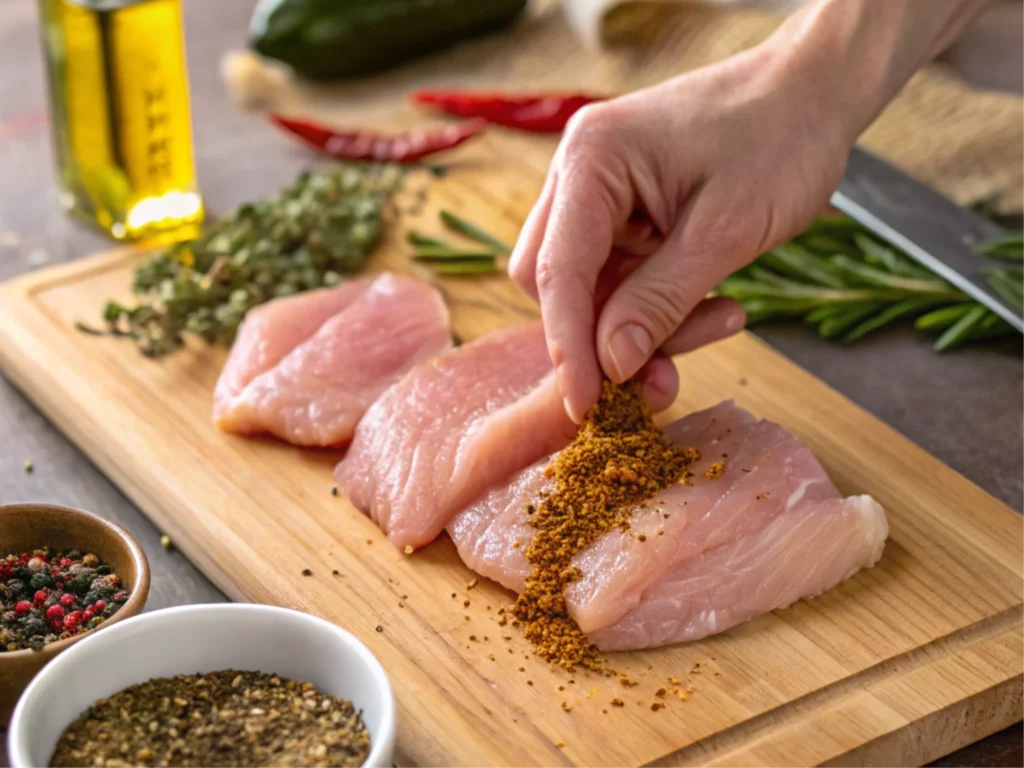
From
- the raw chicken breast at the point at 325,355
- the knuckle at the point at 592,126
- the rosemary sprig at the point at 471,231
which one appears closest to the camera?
the knuckle at the point at 592,126

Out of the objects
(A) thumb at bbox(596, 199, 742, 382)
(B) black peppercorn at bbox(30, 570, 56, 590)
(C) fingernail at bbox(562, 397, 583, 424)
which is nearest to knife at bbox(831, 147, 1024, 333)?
(A) thumb at bbox(596, 199, 742, 382)

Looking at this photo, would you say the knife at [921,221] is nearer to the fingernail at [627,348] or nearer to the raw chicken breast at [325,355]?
the fingernail at [627,348]

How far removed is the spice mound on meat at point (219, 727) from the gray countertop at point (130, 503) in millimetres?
535

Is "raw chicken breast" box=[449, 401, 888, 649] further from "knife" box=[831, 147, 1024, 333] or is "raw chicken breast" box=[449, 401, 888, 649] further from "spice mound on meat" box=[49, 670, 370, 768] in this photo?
"knife" box=[831, 147, 1024, 333]

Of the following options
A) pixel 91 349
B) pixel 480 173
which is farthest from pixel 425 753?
pixel 480 173

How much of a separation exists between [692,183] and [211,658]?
4.66 feet

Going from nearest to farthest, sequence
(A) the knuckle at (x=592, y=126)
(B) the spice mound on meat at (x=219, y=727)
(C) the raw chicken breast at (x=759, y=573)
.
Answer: (B) the spice mound on meat at (x=219, y=727) < (C) the raw chicken breast at (x=759, y=573) < (A) the knuckle at (x=592, y=126)

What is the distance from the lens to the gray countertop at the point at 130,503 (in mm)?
2789

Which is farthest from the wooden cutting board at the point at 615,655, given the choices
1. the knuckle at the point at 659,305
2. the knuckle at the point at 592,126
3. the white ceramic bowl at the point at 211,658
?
the knuckle at the point at 592,126

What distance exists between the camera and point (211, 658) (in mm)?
2078

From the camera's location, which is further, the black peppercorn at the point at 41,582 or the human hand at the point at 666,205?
the human hand at the point at 666,205

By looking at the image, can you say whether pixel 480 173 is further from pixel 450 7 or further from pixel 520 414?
pixel 520 414

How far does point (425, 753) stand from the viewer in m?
2.11

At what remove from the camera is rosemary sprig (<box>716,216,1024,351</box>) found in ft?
10.8
